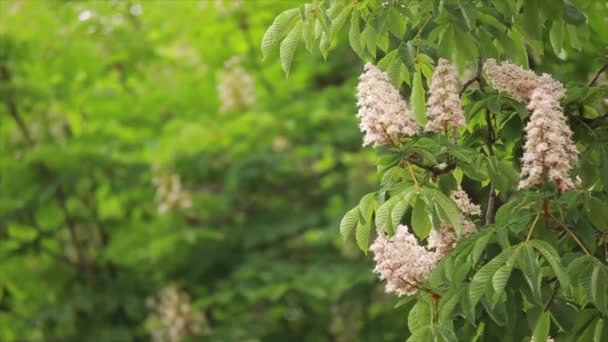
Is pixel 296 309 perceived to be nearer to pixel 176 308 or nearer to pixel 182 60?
pixel 176 308

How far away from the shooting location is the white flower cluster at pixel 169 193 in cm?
974

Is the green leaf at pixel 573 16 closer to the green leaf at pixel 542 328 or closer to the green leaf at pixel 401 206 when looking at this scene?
the green leaf at pixel 401 206

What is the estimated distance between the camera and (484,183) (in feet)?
12.4

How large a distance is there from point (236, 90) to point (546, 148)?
679cm

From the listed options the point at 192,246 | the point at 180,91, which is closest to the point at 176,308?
the point at 192,246

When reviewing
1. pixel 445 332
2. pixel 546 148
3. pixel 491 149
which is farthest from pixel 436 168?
pixel 445 332

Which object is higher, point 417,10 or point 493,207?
point 417,10

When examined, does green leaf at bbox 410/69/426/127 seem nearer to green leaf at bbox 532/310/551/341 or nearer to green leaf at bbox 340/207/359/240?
green leaf at bbox 340/207/359/240

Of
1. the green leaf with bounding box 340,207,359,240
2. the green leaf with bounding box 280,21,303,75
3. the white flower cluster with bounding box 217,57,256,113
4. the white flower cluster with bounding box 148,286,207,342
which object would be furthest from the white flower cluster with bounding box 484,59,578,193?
the white flower cluster with bounding box 148,286,207,342

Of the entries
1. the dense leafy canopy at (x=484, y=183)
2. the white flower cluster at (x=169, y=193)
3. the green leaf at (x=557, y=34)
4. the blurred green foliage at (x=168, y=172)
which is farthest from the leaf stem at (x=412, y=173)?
the white flower cluster at (x=169, y=193)

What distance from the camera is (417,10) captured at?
379 cm

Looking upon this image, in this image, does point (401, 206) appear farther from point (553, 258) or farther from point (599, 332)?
point (599, 332)

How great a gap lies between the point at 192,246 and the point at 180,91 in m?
1.55

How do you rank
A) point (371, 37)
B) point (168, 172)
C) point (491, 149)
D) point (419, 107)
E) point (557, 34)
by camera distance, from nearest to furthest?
point (419, 107)
point (371, 37)
point (491, 149)
point (557, 34)
point (168, 172)
